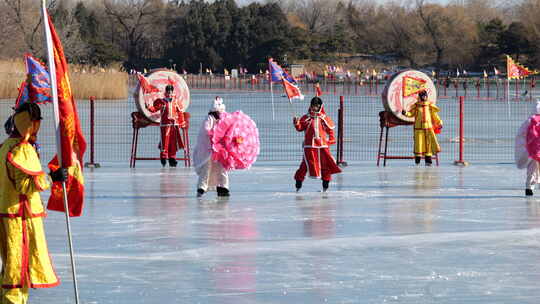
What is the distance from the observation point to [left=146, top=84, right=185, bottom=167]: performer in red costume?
17969 millimetres

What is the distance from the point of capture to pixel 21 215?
695 centimetres

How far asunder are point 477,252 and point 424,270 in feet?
3.62

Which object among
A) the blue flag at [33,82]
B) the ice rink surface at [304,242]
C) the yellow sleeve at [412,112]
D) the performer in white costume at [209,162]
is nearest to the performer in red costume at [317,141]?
the ice rink surface at [304,242]

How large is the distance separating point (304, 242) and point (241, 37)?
77.9m

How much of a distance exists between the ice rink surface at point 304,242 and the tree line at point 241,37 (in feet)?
182

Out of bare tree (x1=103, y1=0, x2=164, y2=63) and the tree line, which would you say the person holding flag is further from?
bare tree (x1=103, y1=0, x2=164, y2=63)

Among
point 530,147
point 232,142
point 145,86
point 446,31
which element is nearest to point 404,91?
point 145,86

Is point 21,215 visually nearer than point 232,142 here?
Yes

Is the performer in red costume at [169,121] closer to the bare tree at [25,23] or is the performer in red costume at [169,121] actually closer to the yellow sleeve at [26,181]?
the yellow sleeve at [26,181]

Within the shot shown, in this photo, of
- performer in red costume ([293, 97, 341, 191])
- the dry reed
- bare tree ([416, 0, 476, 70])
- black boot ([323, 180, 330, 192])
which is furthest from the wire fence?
bare tree ([416, 0, 476, 70])

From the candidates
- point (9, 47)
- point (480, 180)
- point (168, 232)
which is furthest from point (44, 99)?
point (9, 47)

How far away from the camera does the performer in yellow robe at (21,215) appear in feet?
22.6

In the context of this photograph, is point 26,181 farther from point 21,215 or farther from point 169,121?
point 169,121

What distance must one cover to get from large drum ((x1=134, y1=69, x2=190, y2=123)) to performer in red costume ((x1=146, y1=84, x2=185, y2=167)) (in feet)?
1.41
